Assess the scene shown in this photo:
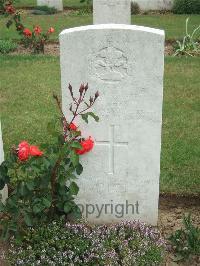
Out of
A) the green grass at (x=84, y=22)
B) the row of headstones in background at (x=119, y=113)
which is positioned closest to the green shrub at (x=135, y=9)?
the green grass at (x=84, y=22)

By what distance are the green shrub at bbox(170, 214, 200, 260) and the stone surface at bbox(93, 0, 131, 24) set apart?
5560 mm

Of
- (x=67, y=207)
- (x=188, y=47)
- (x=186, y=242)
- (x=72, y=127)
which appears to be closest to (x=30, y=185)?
(x=67, y=207)

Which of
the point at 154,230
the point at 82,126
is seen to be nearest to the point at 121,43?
the point at 82,126

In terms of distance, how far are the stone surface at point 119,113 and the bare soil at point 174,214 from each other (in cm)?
17

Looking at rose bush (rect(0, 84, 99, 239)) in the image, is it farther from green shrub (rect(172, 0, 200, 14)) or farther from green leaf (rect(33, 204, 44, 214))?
green shrub (rect(172, 0, 200, 14))

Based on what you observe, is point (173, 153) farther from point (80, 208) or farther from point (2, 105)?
point (2, 105)

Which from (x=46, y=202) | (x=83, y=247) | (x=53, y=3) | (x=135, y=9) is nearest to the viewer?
(x=46, y=202)

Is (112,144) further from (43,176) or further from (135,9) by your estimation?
(135,9)

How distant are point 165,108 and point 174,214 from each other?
109 inches

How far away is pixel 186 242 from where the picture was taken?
370 centimetres

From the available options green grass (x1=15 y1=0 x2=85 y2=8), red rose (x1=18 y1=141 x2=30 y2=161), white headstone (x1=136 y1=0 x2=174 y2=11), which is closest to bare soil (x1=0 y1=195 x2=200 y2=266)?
red rose (x1=18 y1=141 x2=30 y2=161)

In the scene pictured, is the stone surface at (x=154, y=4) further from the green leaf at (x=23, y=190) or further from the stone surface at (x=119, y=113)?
the green leaf at (x=23, y=190)

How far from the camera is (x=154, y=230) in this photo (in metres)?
3.87

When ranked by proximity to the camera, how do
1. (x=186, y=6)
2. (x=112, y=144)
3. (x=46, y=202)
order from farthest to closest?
(x=186, y=6) → (x=112, y=144) → (x=46, y=202)
